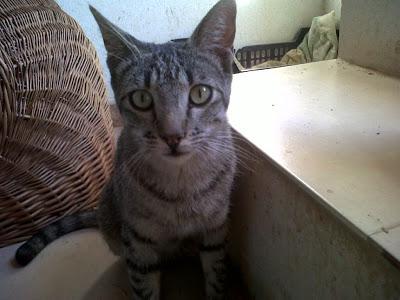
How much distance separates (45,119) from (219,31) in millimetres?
641

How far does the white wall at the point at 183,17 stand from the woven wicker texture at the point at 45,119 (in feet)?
2.18

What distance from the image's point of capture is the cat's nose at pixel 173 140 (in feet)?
2.14

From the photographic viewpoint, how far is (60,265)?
44.2 inches

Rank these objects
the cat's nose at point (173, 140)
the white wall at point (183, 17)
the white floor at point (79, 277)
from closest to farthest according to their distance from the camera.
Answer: the cat's nose at point (173, 140)
the white floor at point (79, 277)
the white wall at point (183, 17)

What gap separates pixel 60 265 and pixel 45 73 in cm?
59

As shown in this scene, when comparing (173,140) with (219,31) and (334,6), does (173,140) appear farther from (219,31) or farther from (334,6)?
(334,6)

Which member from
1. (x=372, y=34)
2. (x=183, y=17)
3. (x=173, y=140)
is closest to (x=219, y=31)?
(x=173, y=140)

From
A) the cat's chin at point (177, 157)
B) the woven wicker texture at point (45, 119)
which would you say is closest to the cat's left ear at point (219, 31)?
the cat's chin at point (177, 157)

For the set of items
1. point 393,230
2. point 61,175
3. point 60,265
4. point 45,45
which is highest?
point 45,45

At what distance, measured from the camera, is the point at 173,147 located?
66 centimetres

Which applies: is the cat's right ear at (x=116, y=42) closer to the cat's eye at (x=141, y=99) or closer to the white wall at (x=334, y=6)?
the cat's eye at (x=141, y=99)

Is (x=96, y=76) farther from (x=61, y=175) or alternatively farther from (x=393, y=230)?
(x=393, y=230)

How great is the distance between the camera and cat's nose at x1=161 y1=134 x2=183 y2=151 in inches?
25.7

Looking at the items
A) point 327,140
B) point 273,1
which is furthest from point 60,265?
point 273,1
